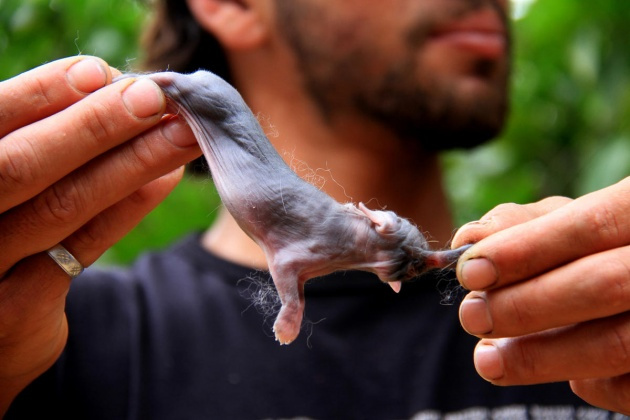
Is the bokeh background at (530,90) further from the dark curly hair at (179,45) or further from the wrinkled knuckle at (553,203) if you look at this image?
the wrinkled knuckle at (553,203)

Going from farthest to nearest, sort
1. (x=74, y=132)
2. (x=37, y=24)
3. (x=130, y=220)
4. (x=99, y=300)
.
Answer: (x=37, y=24) < (x=99, y=300) < (x=130, y=220) < (x=74, y=132)

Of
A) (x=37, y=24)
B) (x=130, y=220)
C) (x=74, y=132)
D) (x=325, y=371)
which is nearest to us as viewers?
(x=74, y=132)

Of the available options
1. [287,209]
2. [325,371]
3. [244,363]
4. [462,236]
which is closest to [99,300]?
[244,363]

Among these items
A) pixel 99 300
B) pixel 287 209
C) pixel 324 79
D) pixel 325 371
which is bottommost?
pixel 325 371

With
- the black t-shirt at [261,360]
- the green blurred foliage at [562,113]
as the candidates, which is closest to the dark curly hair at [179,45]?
the black t-shirt at [261,360]

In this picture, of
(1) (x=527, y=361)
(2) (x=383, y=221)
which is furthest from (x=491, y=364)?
(2) (x=383, y=221)

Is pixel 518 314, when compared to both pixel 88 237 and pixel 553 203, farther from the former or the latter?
pixel 88 237

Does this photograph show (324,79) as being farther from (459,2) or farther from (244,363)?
(244,363)
